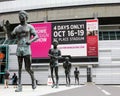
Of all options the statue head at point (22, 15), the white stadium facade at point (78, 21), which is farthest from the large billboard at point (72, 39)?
the statue head at point (22, 15)

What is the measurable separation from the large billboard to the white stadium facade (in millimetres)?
200

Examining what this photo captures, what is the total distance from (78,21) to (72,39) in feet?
7.83

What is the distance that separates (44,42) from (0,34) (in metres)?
12.3

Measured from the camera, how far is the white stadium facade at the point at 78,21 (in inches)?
1785

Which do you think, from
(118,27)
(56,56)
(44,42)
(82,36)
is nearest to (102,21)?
(118,27)

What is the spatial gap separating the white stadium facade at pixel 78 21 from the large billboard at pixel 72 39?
7.9 inches

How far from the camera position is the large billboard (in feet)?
149

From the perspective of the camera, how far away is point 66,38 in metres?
47.4

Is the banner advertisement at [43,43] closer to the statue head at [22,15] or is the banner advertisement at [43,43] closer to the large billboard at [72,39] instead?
the large billboard at [72,39]

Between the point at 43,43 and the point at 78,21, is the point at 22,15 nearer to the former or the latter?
the point at 78,21

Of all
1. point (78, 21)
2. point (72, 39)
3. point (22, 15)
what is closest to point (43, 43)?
point (72, 39)

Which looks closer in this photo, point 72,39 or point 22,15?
point 22,15

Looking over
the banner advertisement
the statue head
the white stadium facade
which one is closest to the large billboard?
the banner advertisement

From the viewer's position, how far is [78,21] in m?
46.9
